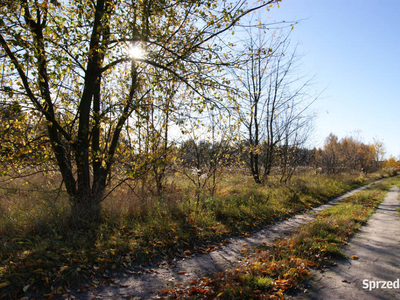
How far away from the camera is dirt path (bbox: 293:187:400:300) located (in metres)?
3.36

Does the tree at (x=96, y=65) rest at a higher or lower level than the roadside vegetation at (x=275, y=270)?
higher

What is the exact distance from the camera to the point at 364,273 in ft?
12.9

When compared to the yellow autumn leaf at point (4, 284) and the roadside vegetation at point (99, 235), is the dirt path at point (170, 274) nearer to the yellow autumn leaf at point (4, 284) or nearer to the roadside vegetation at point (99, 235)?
the roadside vegetation at point (99, 235)

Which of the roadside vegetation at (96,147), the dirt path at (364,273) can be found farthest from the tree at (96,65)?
the dirt path at (364,273)

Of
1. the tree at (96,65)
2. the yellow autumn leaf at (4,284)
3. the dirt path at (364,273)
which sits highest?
the tree at (96,65)

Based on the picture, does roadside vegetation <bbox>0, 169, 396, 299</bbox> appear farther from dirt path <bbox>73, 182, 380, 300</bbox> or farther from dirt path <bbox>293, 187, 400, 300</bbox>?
dirt path <bbox>293, 187, 400, 300</bbox>

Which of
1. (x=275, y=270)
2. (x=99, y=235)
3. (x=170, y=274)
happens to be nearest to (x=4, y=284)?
(x=99, y=235)

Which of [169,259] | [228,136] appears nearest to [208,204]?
[228,136]

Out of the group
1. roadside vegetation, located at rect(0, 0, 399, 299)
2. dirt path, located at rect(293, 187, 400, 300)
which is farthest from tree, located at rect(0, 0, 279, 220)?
dirt path, located at rect(293, 187, 400, 300)

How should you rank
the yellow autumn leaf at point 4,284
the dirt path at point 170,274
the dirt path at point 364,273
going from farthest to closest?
the dirt path at point 170,274 → the dirt path at point 364,273 → the yellow autumn leaf at point 4,284

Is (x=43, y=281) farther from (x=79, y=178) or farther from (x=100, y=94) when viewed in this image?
(x=100, y=94)

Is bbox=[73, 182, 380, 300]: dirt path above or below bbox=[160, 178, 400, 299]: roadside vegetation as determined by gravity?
below

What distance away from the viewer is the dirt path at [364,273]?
3.36 metres

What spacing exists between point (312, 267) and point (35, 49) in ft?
20.4
